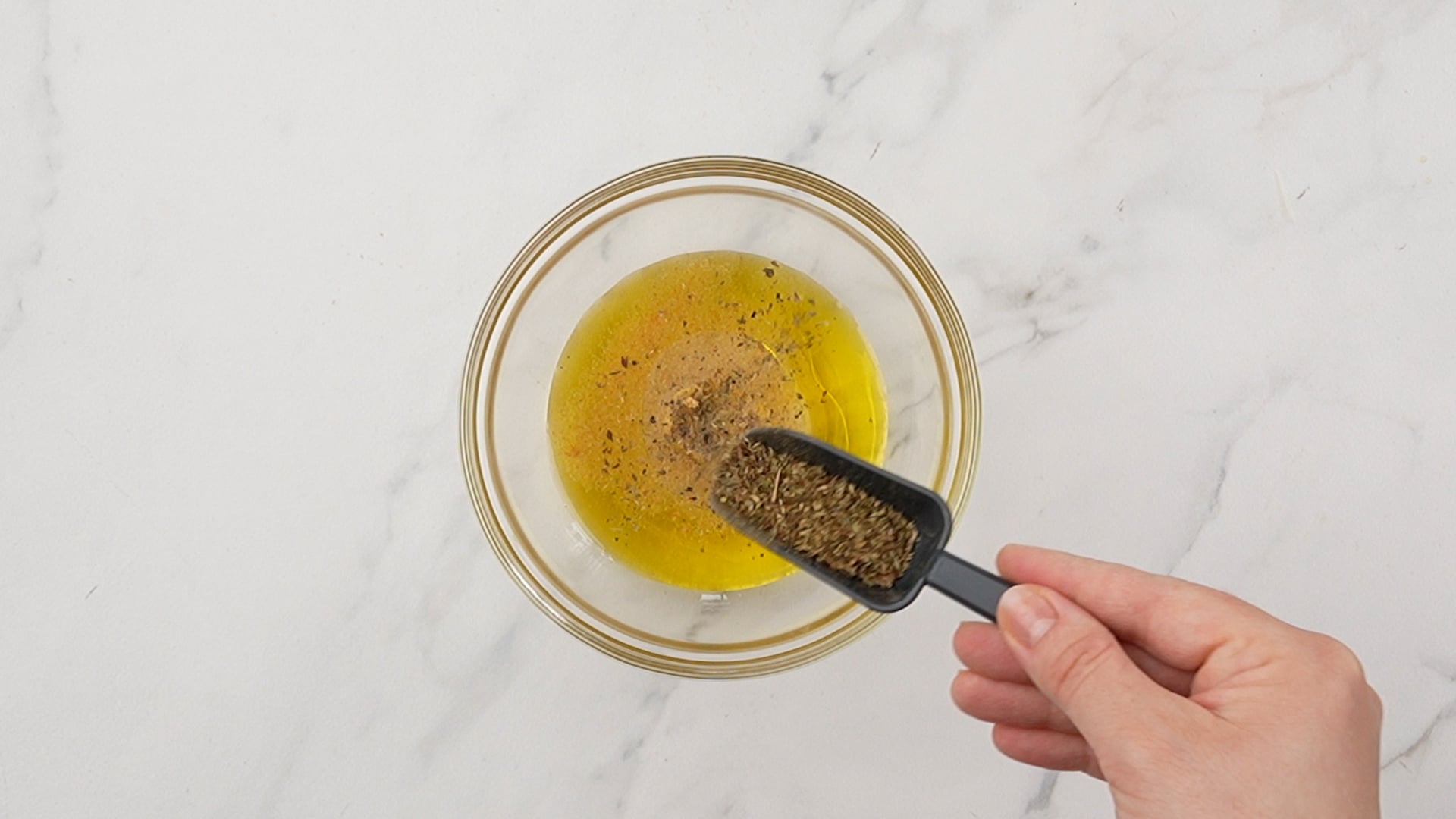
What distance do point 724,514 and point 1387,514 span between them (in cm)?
123

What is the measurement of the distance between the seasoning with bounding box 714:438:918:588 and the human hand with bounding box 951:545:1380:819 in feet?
0.59

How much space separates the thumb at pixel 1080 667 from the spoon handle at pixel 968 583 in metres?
0.03

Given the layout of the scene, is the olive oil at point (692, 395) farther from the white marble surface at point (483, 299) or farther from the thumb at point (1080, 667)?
the thumb at point (1080, 667)

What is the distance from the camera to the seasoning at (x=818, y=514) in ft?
4.84

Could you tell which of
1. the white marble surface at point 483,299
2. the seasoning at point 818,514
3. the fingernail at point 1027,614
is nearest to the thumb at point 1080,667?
the fingernail at point 1027,614

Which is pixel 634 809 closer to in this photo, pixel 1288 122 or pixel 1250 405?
pixel 1250 405

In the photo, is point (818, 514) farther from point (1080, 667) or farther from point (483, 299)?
point (483, 299)

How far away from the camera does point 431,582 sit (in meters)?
1.86

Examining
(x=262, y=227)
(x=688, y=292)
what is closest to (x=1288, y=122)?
(x=688, y=292)

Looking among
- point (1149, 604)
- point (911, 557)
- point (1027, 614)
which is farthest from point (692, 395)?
point (1149, 604)

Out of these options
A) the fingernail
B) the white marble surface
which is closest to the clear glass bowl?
the white marble surface

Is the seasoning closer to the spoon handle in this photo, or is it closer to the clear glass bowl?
the spoon handle

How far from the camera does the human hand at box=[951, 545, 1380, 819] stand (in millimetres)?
1243

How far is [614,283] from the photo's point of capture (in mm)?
1798
